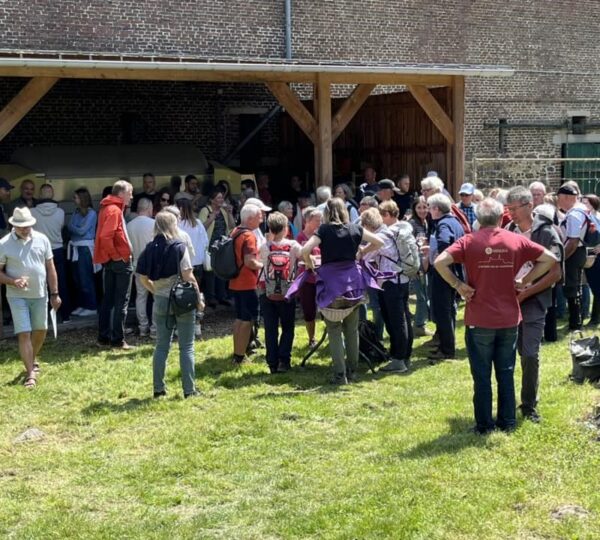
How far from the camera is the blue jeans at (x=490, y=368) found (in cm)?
617

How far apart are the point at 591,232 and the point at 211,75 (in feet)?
18.2

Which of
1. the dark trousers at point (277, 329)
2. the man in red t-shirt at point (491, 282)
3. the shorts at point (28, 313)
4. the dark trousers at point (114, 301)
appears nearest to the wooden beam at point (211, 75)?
the dark trousers at point (114, 301)

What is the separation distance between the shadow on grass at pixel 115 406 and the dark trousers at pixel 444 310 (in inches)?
117

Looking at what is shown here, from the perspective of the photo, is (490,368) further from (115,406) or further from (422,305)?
(422,305)

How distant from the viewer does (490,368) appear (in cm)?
624

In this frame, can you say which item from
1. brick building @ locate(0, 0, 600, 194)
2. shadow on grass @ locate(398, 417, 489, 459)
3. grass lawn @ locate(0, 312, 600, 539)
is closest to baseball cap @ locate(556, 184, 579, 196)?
grass lawn @ locate(0, 312, 600, 539)

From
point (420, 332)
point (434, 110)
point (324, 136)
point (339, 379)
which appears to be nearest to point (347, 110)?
point (324, 136)

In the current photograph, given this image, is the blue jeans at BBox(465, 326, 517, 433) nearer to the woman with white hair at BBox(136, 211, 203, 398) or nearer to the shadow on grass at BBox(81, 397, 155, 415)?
the woman with white hair at BBox(136, 211, 203, 398)

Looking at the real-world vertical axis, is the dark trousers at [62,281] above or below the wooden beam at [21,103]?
below

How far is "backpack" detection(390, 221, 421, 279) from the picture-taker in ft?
27.7

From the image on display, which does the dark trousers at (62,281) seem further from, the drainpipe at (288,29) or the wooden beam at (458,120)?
the drainpipe at (288,29)

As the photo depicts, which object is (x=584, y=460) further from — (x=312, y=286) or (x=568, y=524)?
(x=312, y=286)

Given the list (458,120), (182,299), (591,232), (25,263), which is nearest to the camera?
(182,299)

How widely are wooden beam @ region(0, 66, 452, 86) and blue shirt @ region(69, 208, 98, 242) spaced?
1.71 metres
